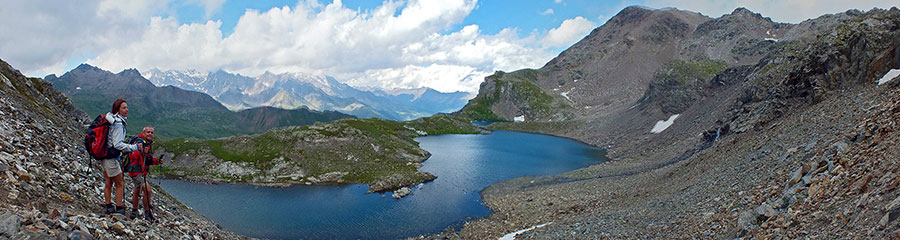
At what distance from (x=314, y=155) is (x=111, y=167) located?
67.1 m

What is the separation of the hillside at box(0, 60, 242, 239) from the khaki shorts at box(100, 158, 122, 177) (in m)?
1.39

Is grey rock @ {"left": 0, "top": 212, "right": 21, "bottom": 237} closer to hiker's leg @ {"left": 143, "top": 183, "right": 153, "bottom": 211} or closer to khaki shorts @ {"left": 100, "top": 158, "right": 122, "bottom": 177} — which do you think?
khaki shorts @ {"left": 100, "top": 158, "right": 122, "bottom": 177}

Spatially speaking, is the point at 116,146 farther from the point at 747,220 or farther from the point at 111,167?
the point at 747,220

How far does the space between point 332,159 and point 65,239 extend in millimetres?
70558

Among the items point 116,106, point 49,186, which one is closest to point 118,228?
point 49,186

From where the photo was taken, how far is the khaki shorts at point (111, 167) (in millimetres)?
13719

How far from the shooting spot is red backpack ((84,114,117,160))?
13211 millimetres

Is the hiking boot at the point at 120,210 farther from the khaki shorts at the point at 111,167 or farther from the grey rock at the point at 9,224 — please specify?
the grey rock at the point at 9,224

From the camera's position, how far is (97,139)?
1323cm

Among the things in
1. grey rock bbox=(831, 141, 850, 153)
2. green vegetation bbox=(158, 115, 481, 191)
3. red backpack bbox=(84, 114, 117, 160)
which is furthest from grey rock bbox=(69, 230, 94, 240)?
green vegetation bbox=(158, 115, 481, 191)

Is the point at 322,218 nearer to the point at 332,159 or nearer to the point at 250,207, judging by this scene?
the point at 250,207

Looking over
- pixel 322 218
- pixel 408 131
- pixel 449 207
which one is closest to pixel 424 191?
pixel 449 207

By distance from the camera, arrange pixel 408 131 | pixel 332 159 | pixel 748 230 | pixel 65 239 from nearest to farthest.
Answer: pixel 65 239, pixel 748 230, pixel 332 159, pixel 408 131

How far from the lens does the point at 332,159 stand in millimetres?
79125
